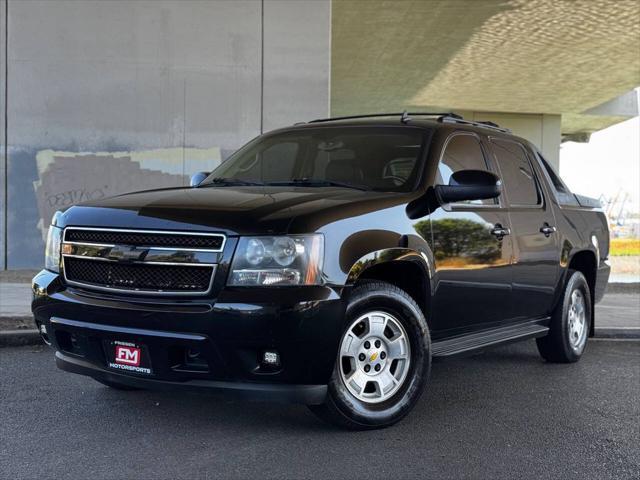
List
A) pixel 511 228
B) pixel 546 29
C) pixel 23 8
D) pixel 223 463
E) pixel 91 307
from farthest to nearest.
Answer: pixel 546 29, pixel 23 8, pixel 511 228, pixel 91 307, pixel 223 463

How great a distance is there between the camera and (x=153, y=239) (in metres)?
4.05

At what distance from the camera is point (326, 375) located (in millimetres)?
4012

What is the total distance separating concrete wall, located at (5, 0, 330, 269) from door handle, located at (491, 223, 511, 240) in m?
9.09

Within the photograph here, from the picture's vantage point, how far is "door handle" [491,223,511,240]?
542 cm


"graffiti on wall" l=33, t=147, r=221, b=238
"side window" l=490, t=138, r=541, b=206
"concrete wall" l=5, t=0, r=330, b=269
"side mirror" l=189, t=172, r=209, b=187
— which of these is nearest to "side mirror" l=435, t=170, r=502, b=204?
"side window" l=490, t=138, r=541, b=206

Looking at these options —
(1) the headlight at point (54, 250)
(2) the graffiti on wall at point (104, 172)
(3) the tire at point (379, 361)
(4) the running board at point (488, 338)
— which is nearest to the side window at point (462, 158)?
(4) the running board at point (488, 338)

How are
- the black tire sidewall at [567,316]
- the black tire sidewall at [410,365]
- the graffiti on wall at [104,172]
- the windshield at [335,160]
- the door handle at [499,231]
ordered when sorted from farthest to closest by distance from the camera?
the graffiti on wall at [104,172] → the black tire sidewall at [567,316] → the door handle at [499,231] → the windshield at [335,160] → the black tire sidewall at [410,365]

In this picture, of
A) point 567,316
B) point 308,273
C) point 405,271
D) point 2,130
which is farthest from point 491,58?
point 308,273

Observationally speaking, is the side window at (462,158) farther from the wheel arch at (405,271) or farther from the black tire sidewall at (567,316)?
the black tire sidewall at (567,316)

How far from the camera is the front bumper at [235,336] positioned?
3830mm

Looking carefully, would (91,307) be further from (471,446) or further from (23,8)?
(23,8)

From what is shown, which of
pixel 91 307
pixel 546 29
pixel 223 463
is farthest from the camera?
pixel 546 29

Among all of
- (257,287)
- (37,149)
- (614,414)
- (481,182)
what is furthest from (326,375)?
(37,149)

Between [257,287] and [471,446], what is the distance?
4.89 ft
